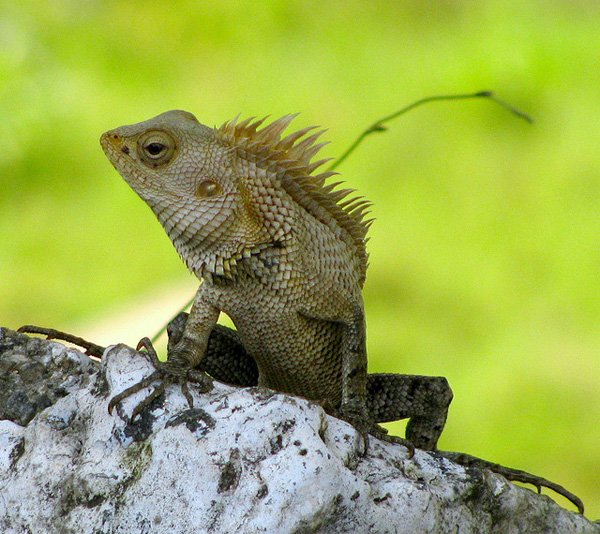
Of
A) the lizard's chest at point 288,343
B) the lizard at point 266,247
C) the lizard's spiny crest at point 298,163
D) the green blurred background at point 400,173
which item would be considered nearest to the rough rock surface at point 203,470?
the lizard at point 266,247

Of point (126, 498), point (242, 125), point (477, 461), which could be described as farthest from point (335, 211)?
point (126, 498)

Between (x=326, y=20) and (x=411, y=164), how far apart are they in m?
1.22

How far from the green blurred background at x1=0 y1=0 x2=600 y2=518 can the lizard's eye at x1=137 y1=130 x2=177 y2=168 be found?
2712 millimetres

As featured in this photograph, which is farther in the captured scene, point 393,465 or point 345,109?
point 345,109

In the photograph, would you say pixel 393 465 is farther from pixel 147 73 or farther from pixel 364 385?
pixel 147 73

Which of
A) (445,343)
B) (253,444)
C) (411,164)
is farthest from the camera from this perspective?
(411,164)

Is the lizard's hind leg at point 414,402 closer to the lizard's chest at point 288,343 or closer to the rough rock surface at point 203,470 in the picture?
the lizard's chest at point 288,343

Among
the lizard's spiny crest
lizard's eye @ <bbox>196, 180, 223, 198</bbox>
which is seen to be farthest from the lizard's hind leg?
lizard's eye @ <bbox>196, 180, 223, 198</bbox>

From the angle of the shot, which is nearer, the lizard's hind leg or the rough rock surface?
the rough rock surface

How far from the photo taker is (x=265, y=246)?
2.42m

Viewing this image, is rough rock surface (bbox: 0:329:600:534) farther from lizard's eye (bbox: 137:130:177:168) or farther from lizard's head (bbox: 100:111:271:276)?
lizard's eye (bbox: 137:130:177:168)

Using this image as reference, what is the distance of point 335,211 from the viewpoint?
8.47 ft

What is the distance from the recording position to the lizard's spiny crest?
2.44 meters

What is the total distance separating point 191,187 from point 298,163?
275mm
